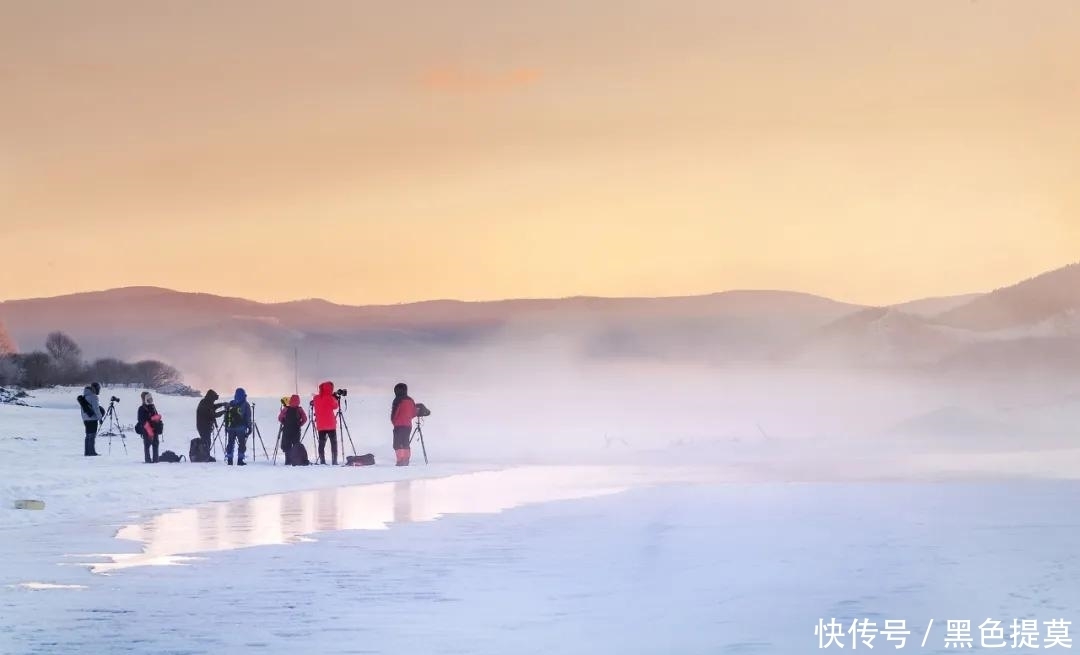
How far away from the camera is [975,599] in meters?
11.6

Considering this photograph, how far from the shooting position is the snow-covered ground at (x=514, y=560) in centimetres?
1016

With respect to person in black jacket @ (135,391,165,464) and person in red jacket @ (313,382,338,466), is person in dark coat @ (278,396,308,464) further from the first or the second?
person in black jacket @ (135,391,165,464)

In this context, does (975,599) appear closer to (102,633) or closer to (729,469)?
(102,633)

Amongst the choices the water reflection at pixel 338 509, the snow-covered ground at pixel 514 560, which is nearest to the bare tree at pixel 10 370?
the snow-covered ground at pixel 514 560

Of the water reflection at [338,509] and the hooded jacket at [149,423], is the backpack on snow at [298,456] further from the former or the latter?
the water reflection at [338,509]

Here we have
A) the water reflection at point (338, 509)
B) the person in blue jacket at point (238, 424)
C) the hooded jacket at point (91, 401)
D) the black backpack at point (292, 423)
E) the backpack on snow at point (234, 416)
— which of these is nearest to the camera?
the water reflection at point (338, 509)

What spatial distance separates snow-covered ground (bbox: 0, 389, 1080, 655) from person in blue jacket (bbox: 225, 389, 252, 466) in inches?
86.8

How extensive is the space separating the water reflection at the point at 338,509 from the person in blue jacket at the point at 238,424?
415 cm

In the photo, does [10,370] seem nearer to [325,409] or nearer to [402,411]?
[325,409]

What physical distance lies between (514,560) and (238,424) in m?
15.4

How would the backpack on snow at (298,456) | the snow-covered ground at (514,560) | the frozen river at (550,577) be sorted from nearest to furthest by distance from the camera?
the frozen river at (550,577)
the snow-covered ground at (514,560)
the backpack on snow at (298,456)

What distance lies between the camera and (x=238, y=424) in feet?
93.5

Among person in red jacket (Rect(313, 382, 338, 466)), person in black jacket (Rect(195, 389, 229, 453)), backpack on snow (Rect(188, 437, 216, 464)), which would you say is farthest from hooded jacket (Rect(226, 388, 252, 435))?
person in red jacket (Rect(313, 382, 338, 466))

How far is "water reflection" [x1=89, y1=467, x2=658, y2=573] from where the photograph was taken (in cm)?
1551
